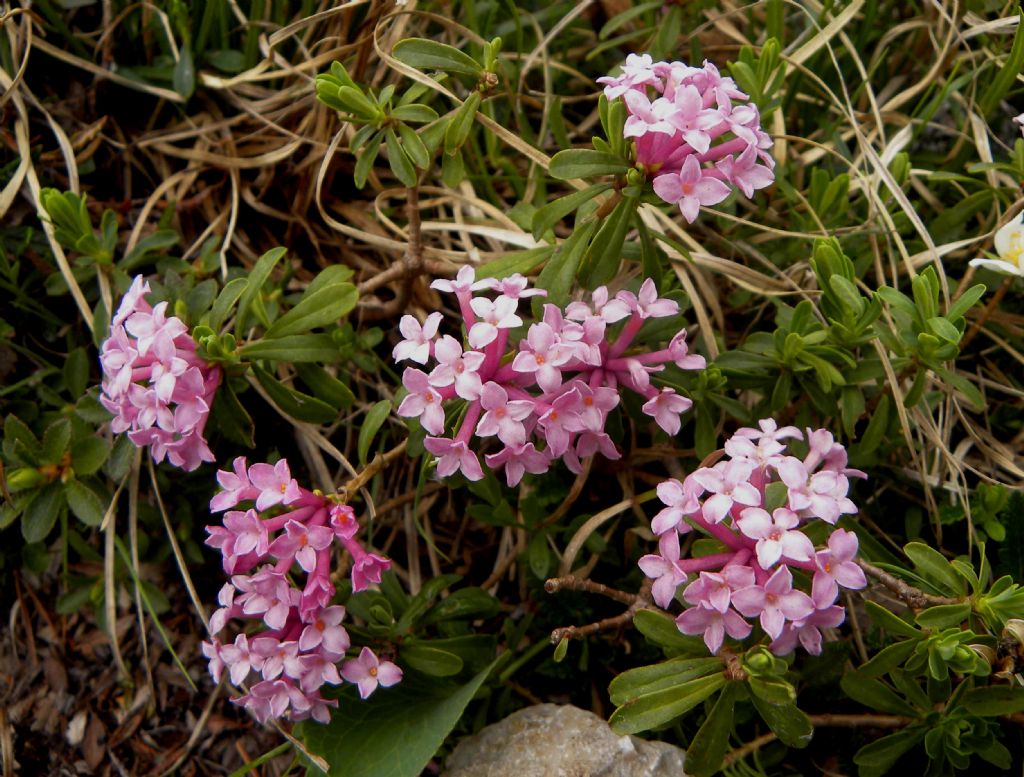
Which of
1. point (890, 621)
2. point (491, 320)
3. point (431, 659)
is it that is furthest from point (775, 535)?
point (431, 659)

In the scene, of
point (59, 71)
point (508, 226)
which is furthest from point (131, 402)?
point (59, 71)

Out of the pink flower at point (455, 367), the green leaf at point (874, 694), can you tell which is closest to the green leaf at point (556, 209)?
the pink flower at point (455, 367)

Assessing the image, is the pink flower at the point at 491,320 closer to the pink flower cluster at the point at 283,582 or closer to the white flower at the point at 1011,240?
the pink flower cluster at the point at 283,582

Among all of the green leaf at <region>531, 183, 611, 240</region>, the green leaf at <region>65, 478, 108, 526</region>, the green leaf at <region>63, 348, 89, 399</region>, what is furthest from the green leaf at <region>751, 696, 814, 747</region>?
the green leaf at <region>63, 348, 89, 399</region>

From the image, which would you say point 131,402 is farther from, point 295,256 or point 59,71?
point 59,71

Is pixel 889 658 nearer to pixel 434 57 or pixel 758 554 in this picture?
pixel 758 554
